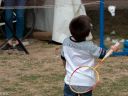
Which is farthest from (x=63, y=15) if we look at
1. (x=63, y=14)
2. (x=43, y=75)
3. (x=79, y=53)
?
(x=79, y=53)

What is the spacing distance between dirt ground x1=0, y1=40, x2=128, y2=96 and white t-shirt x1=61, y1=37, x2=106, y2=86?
1.68 m

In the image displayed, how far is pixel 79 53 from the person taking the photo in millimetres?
4504

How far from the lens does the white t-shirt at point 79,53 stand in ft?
14.7

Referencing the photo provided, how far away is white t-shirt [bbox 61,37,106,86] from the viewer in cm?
448

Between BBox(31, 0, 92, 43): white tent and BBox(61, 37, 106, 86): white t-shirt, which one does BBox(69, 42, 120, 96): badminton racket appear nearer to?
BBox(61, 37, 106, 86): white t-shirt

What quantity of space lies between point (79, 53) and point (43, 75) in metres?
2.65

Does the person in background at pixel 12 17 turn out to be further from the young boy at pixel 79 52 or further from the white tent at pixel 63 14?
the young boy at pixel 79 52

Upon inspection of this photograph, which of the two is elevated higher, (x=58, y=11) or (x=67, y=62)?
(x=67, y=62)

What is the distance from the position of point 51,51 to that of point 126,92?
2.89 metres

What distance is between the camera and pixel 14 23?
9633 mm

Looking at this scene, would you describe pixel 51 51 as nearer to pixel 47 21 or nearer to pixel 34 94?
pixel 47 21

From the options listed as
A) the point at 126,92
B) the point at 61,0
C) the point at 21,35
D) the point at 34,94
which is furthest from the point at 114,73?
the point at 21,35

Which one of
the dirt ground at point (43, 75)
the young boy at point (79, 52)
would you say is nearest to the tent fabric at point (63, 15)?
the dirt ground at point (43, 75)

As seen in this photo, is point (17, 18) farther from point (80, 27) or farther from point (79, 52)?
point (80, 27)
